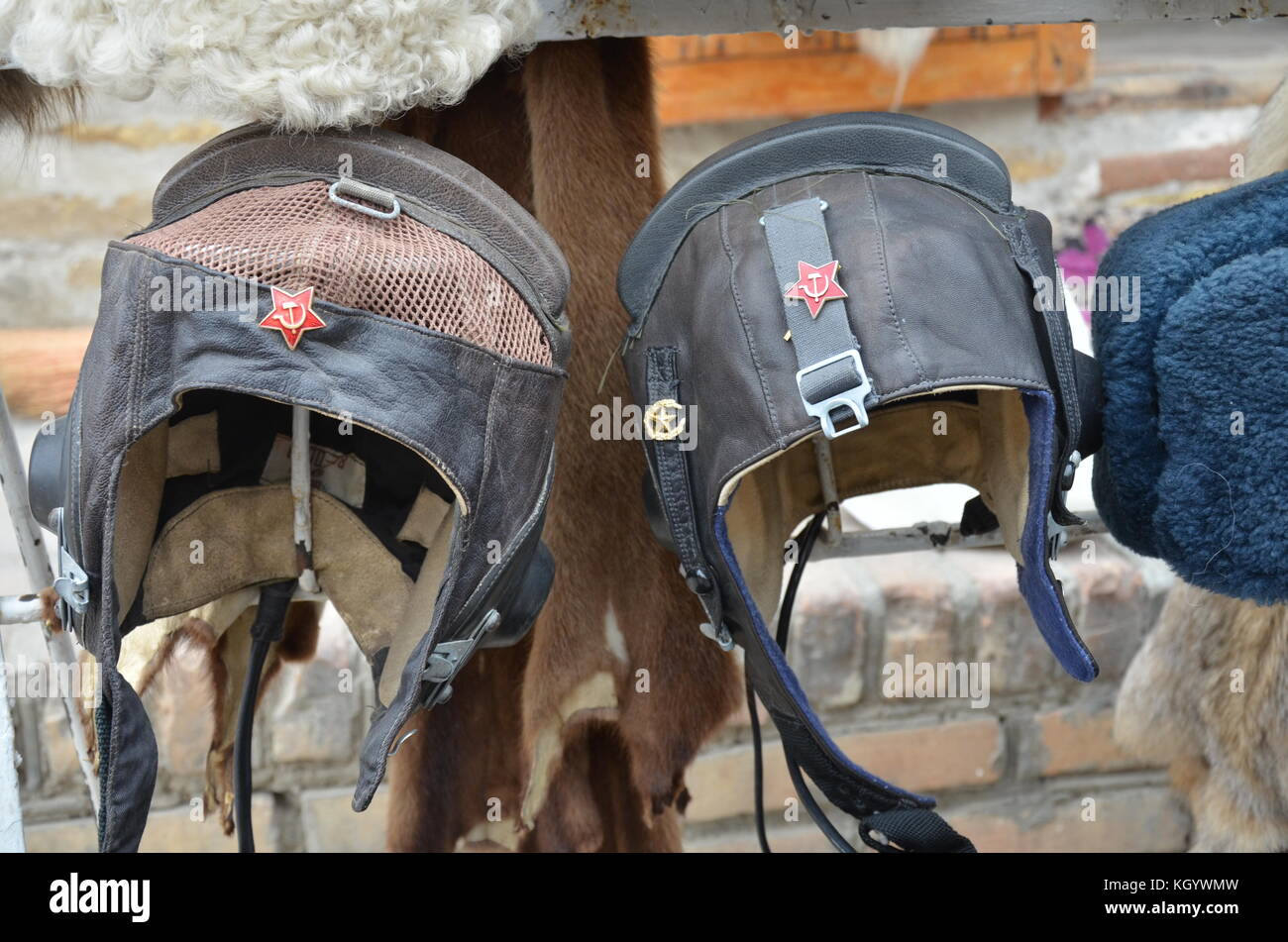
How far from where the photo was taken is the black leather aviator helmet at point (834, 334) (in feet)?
1.90

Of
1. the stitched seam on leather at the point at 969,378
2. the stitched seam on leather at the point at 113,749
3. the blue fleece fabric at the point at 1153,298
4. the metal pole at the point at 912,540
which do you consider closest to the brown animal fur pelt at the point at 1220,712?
the metal pole at the point at 912,540

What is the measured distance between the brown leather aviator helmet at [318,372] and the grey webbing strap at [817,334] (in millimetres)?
129

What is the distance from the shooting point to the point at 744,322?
1.97 ft

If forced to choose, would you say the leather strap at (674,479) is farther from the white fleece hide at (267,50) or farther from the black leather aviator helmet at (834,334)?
the white fleece hide at (267,50)

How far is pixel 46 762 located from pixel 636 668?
0.88 m

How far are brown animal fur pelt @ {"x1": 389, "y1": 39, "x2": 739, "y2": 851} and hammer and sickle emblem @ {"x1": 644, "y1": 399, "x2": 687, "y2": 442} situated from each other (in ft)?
0.37

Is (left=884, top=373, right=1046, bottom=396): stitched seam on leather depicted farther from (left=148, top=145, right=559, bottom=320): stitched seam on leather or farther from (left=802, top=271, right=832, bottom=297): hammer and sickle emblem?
(left=148, top=145, right=559, bottom=320): stitched seam on leather

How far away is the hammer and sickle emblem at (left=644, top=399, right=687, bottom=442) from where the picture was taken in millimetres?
627

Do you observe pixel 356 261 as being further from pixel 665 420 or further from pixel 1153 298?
pixel 1153 298

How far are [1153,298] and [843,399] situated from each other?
0.72 feet

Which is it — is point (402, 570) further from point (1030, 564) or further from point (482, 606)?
point (1030, 564)

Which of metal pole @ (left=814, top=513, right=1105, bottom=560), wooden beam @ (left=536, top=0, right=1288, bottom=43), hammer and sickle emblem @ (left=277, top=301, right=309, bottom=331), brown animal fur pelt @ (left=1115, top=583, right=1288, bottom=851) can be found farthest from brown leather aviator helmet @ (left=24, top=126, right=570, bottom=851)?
brown animal fur pelt @ (left=1115, top=583, right=1288, bottom=851)

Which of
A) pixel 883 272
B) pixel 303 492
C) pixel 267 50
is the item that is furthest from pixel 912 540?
pixel 267 50

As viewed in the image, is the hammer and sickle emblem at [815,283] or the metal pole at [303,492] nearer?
the hammer and sickle emblem at [815,283]
